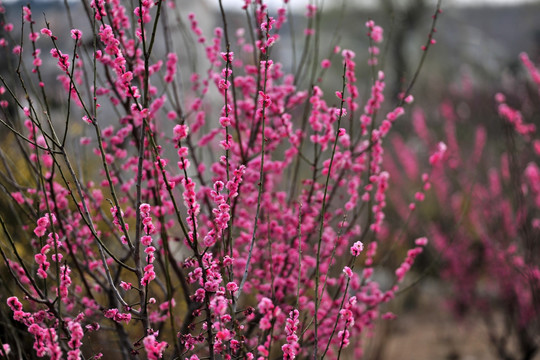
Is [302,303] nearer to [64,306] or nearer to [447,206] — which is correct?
[64,306]

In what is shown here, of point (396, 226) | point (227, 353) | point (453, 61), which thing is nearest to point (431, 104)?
point (453, 61)

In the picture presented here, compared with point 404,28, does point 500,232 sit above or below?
below

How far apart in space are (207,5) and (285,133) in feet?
35.9

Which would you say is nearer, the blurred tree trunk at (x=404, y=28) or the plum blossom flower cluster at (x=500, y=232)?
the plum blossom flower cluster at (x=500, y=232)

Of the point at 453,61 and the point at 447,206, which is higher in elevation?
the point at 453,61

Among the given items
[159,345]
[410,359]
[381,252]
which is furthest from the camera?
[381,252]

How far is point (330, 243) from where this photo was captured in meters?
2.66

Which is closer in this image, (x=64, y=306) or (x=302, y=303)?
(x=64, y=306)

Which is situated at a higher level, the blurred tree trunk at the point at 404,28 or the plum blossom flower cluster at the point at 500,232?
the blurred tree trunk at the point at 404,28

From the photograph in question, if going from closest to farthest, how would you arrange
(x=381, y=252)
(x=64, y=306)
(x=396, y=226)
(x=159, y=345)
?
1. (x=159, y=345)
2. (x=64, y=306)
3. (x=381, y=252)
4. (x=396, y=226)

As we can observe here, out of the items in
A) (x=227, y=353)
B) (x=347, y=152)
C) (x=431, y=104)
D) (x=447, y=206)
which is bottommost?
(x=227, y=353)

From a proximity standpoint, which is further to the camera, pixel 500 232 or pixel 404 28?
pixel 404 28

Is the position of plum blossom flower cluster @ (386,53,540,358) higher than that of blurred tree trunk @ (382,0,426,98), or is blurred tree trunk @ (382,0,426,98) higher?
blurred tree trunk @ (382,0,426,98)

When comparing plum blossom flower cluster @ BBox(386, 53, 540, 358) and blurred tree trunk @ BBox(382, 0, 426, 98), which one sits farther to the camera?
blurred tree trunk @ BBox(382, 0, 426, 98)
